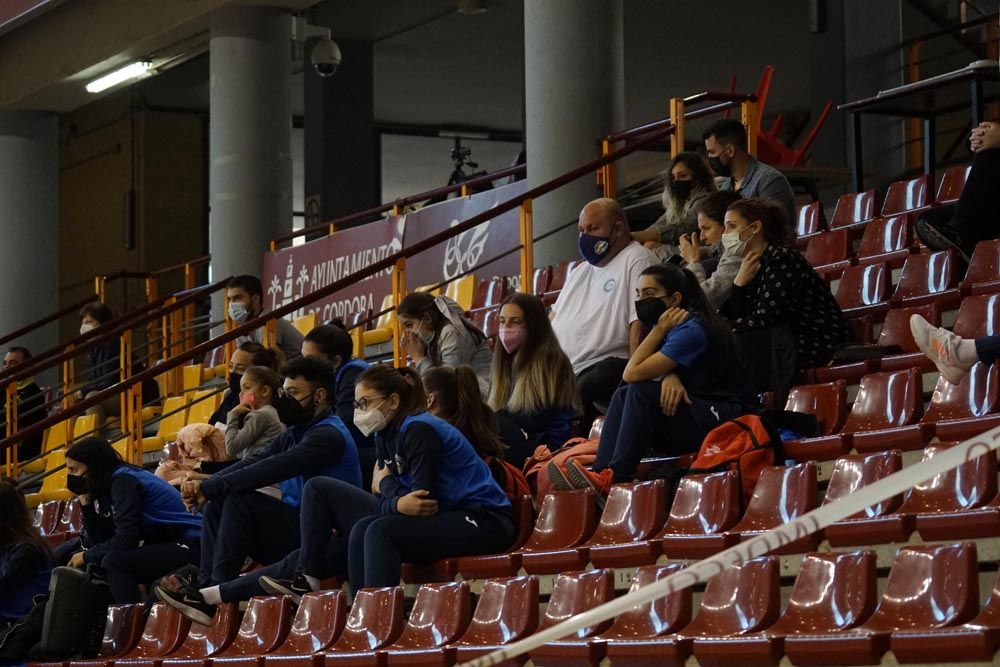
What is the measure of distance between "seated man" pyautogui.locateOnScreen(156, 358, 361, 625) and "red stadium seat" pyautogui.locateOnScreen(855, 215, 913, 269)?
7.57ft

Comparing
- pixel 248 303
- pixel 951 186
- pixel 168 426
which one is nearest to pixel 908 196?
pixel 951 186

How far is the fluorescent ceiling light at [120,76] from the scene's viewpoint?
1393 centimetres

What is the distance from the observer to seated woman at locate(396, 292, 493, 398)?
255 inches

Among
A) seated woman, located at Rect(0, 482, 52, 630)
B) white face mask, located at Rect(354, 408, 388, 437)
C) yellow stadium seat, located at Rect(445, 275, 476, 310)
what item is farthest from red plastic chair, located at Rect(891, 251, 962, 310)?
seated woman, located at Rect(0, 482, 52, 630)

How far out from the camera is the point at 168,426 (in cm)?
1004

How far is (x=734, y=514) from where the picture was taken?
15.6 feet

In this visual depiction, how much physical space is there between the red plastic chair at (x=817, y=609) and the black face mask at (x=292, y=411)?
7.87 feet

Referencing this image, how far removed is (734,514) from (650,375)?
645 millimetres

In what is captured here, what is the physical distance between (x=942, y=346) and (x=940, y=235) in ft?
5.06

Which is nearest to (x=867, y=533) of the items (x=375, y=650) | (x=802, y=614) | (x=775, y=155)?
(x=802, y=614)

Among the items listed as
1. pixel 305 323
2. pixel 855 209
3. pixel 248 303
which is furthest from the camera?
pixel 305 323

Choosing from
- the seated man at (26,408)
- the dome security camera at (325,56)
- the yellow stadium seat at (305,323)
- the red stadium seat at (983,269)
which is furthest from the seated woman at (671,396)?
the dome security camera at (325,56)

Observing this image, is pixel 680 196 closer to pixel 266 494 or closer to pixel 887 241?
pixel 887 241

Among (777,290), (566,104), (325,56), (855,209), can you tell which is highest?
(325,56)
